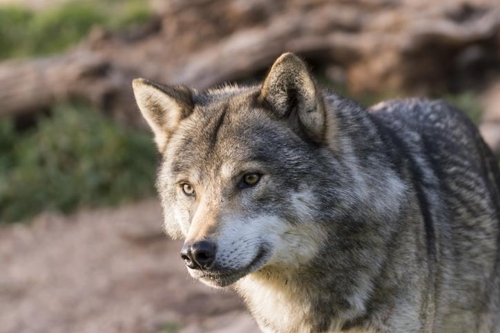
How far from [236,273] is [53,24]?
1093 cm

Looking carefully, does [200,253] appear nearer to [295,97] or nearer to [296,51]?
[295,97]

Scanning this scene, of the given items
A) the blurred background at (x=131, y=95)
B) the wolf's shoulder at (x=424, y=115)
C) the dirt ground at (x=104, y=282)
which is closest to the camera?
the wolf's shoulder at (x=424, y=115)

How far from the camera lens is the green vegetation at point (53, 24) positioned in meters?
13.6

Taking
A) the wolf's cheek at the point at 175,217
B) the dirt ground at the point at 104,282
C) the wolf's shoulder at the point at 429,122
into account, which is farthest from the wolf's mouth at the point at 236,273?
the dirt ground at the point at 104,282

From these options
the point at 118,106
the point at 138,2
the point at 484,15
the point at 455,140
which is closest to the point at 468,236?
the point at 455,140

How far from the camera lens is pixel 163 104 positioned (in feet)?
15.4

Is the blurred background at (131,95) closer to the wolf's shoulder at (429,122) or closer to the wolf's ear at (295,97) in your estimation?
the wolf's shoulder at (429,122)

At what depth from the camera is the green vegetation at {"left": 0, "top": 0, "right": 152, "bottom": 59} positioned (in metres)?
13.6

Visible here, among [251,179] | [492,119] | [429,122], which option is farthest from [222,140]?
[492,119]

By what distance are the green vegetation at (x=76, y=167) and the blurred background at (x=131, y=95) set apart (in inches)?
0.6

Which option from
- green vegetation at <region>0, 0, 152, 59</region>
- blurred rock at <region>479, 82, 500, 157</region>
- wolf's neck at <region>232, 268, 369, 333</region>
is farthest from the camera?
green vegetation at <region>0, 0, 152, 59</region>

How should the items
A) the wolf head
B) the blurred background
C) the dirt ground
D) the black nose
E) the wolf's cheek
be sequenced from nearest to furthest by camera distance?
the black nose
the wolf head
the wolf's cheek
the dirt ground
the blurred background

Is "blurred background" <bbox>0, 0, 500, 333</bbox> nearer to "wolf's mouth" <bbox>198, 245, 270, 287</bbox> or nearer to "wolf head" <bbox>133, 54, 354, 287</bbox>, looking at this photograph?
"wolf head" <bbox>133, 54, 354, 287</bbox>

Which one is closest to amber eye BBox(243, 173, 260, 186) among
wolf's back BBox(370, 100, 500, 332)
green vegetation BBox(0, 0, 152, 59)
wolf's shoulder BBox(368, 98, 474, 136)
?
wolf's back BBox(370, 100, 500, 332)
